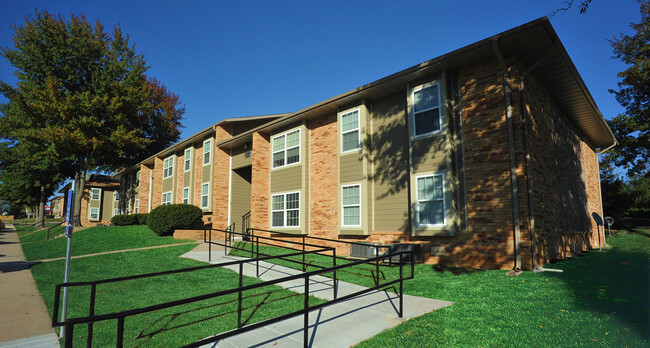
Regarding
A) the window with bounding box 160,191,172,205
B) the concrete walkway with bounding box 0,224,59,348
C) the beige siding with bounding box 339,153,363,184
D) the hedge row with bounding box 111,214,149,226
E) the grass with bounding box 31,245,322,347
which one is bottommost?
the concrete walkway with bounding box 0,224,59,348

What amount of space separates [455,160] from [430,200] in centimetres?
139

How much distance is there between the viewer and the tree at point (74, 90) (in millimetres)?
22469

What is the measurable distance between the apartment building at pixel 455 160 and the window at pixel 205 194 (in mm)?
5901

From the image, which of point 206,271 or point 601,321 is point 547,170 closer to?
point 601,321

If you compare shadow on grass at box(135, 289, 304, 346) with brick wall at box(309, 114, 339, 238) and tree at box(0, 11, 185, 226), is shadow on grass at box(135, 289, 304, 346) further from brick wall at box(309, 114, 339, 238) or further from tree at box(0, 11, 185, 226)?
tree at box(0, 11, 185, 226)

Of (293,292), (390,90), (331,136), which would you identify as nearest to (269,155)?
(331,136)

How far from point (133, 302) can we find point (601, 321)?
26.9ft

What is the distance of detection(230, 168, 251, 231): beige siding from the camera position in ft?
67.8

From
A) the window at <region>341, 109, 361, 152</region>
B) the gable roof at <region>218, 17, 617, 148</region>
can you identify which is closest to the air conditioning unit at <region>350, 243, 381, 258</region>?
the window at <region>341, 109, 361, 152</region>

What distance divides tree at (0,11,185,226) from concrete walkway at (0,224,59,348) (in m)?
15.1

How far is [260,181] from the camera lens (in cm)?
1705

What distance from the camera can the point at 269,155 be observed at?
1759cm

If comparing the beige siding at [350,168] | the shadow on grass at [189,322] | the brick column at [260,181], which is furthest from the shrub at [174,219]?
the shadow on grass at [189,322]

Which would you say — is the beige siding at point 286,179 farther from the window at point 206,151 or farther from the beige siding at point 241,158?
the window at point 206,151
